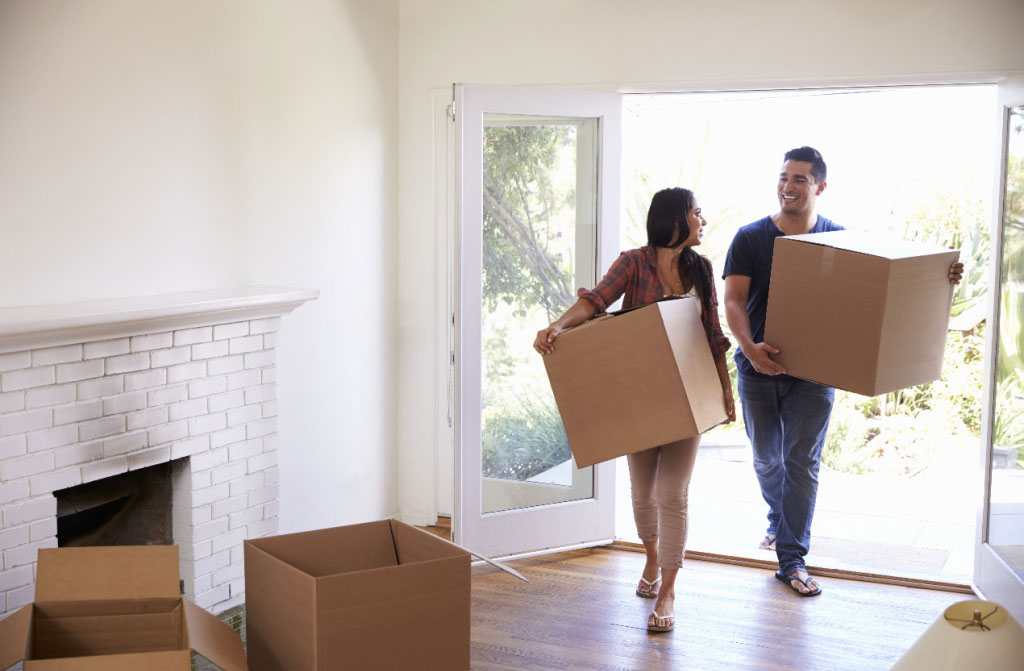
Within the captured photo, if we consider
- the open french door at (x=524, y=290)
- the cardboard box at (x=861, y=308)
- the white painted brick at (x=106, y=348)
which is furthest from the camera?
the open french door at (x=524, y=290)

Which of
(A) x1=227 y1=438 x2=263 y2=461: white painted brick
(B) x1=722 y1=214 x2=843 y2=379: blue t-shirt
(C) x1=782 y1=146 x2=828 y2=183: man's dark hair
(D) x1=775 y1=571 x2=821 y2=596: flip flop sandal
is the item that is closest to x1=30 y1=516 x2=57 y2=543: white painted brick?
(A) x1=227 y1=438 x2=263 y2=461: white painted brick

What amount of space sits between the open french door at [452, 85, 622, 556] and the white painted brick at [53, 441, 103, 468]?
1331 mm

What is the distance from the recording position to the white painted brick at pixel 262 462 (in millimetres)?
3086

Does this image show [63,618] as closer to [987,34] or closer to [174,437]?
[174,437]

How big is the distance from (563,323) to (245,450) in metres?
1.10

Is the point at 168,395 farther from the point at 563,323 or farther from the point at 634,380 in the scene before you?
the point at 634,380

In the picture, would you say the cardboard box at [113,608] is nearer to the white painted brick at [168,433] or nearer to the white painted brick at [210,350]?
the white painted brick at [168,433]

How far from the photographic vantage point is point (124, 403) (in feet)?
8.45

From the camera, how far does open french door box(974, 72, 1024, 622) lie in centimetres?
310

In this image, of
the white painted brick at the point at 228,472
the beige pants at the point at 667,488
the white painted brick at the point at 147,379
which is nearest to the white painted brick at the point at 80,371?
the white painted brick at the point at 147,379

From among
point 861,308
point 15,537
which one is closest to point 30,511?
point 15,537

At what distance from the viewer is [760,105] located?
7.10m

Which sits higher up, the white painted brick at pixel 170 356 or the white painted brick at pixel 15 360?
the white painted brick at pixel 15 360

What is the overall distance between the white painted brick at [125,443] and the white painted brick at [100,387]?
0.42 ft
